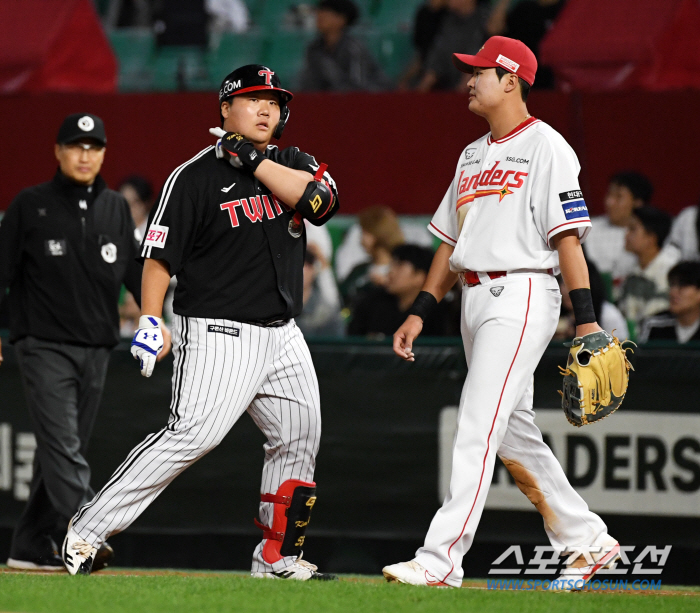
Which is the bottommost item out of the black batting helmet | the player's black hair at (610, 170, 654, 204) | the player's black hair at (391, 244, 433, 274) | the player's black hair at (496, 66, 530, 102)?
the player's black hair at (391, 244, 433, 274)

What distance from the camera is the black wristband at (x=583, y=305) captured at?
165 inches

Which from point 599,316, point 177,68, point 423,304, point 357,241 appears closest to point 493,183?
point 423,304

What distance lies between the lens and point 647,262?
7676mm

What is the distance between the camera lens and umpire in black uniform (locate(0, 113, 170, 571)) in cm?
530

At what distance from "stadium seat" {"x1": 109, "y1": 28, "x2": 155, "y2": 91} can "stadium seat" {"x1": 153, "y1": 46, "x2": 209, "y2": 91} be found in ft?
0.49

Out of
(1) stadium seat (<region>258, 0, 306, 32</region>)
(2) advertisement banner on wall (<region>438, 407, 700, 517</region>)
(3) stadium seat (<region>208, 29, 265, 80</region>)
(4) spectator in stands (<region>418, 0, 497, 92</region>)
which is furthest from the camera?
(1) stadium seat (<region>258, 0, 306, 32</region>)

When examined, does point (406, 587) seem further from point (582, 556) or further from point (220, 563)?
point (220, 563)

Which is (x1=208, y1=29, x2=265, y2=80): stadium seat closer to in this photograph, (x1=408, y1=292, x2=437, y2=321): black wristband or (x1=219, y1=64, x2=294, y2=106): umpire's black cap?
(x1=219, y1=64, x2=294, y2=106): umpire's black cap

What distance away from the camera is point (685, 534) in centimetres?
592

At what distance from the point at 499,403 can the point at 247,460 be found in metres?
2.53

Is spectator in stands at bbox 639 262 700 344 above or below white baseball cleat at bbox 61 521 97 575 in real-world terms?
above

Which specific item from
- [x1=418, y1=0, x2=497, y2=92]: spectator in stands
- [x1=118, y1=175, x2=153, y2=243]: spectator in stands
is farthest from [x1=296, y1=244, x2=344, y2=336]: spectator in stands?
[x1=418, y1=0, x2=497, y2=92]: spectator in stands

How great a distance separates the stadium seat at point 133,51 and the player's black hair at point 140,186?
3391 mm

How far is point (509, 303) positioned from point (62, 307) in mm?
2320
